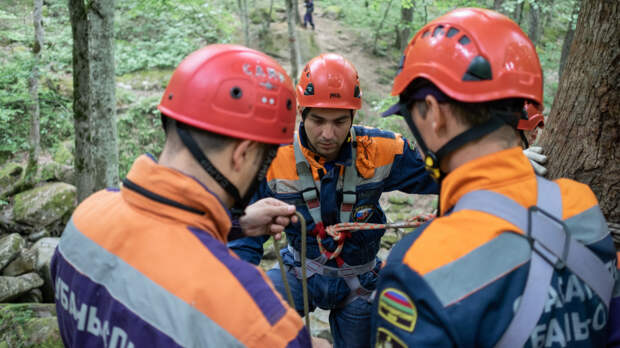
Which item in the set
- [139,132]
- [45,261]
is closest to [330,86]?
[45,261]

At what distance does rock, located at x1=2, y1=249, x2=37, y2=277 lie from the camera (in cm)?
642

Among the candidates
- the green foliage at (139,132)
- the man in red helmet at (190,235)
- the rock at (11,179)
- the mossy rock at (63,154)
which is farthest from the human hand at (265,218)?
the mossy rock at (63,154)

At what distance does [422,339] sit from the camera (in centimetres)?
126

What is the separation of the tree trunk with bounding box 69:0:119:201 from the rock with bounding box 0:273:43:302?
55.6 inches

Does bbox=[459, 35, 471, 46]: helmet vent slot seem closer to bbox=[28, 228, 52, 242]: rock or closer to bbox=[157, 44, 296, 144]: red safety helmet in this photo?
bbox=[157, 44, 296, 144]: red safety helmet

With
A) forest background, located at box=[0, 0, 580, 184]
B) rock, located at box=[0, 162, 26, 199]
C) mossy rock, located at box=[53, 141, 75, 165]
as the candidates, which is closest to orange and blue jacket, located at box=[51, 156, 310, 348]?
forest background, located at box=[0, 0, 580, 184]

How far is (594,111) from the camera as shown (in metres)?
2.14

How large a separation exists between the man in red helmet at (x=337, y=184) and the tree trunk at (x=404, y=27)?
12575 millimetres

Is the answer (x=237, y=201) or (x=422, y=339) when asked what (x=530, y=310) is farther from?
(x=237, y=201)

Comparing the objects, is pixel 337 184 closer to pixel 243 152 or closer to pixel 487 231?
pixel 243 152

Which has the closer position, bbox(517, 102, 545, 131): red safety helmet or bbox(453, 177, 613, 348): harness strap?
bbox(453, 177, 613, 348): harness strap

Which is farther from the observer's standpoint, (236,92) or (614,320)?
(236,92)

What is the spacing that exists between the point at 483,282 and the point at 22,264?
7.53 m

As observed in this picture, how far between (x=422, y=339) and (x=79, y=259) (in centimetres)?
122
